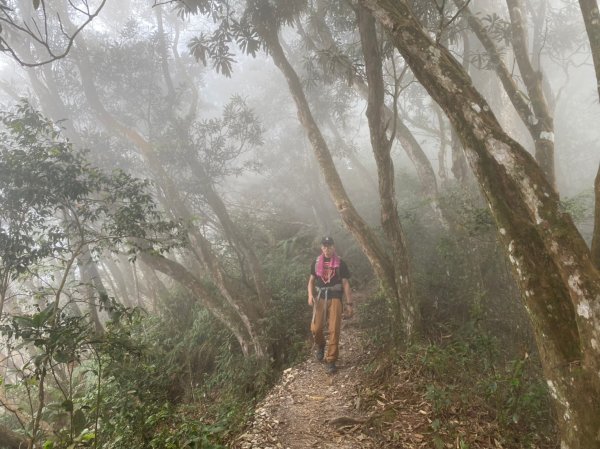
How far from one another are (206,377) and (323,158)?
554 centimetres

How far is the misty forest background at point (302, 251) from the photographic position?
11.4 ft

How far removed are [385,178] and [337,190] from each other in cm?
166

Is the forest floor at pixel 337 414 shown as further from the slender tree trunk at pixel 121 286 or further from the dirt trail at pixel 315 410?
the slender tree trunk at pixel 121 286

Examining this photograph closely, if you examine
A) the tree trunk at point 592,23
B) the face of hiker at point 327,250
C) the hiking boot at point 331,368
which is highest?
the tree trunk at point 592,23

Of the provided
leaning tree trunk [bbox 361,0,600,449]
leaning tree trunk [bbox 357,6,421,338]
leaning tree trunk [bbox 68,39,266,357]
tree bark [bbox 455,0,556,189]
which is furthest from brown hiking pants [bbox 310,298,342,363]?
tree bark [bbox 455,0,556,189]

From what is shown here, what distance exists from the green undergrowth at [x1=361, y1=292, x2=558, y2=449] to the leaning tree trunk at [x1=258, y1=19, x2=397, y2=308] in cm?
129

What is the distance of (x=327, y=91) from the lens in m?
16.5

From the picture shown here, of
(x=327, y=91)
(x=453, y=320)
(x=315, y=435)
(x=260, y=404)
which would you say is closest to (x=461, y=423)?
(x=315, y=435)

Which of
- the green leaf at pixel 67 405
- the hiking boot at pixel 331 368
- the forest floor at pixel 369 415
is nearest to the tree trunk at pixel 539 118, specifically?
the forest floor at pixel 369 415

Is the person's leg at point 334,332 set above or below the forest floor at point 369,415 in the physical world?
above

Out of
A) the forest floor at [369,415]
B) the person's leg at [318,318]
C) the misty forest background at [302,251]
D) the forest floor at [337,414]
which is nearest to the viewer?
the misty forest background at [302,251]

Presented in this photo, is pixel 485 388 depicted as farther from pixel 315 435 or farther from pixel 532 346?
pixel 315 435

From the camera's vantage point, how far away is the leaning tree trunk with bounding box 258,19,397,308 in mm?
6785

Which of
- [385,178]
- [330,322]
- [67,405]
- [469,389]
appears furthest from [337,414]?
[385,178]
